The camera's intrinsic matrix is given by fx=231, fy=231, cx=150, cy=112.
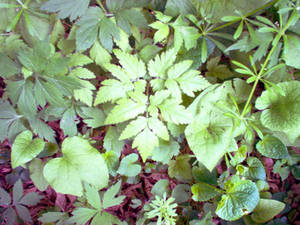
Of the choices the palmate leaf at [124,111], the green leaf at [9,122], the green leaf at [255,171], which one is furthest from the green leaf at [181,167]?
the green leaf at [9,122]

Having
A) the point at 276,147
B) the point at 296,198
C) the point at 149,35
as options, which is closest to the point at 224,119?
the point at 276,147

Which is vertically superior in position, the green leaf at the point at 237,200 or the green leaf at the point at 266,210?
the green leaf at the point at 237,200

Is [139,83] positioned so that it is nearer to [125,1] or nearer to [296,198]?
[125,1]

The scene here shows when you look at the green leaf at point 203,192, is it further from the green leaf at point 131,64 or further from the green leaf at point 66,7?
the green leaf at point 66,7

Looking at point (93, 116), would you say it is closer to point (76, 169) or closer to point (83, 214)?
point (76, 169)

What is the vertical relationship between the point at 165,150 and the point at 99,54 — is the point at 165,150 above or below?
below

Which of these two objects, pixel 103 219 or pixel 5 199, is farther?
pixel 5 199

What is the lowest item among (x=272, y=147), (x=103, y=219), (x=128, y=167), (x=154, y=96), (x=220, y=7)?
(x=103, y=219)

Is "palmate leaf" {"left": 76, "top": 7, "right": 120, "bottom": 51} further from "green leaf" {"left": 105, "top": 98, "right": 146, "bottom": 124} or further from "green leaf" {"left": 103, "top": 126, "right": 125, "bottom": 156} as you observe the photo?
"green leaf" {"left": 103, "top": 126, "right": 125, "bottom": 156}

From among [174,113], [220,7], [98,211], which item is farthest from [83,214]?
[220,7]
